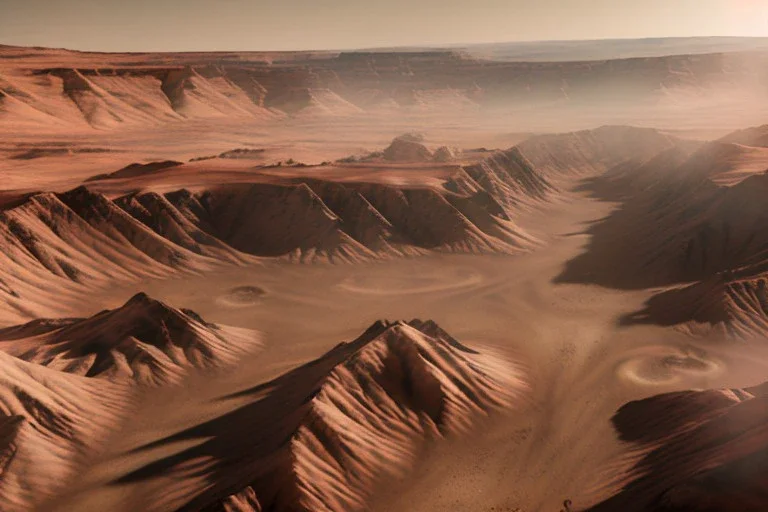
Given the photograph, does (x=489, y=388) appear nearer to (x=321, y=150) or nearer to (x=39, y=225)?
(x=39, y=225)

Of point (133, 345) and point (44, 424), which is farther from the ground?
point (133, 345)

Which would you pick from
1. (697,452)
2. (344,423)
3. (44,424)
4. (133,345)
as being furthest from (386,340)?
(44,424)

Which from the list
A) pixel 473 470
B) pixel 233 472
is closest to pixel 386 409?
pixel 473 470

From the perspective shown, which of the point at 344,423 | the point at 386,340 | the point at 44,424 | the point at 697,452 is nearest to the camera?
the point at 697,452

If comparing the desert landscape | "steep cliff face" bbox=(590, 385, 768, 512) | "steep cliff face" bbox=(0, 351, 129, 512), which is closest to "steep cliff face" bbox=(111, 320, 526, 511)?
the desert landscape

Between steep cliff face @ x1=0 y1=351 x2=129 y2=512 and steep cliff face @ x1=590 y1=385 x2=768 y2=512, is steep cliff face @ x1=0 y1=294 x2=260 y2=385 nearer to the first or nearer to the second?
steep cliff face @ x1=0 y1=351 x2=129 y2=512

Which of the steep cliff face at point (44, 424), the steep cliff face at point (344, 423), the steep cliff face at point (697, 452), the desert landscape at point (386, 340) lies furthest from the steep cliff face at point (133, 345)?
the steep cliff face at point (697, 452)

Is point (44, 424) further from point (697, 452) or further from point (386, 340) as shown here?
point (697, 452)

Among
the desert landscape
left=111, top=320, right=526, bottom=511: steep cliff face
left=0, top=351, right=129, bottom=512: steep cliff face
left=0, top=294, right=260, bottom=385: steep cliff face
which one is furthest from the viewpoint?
left=0, top=294, right=260, bottom=385: steep cliff face
